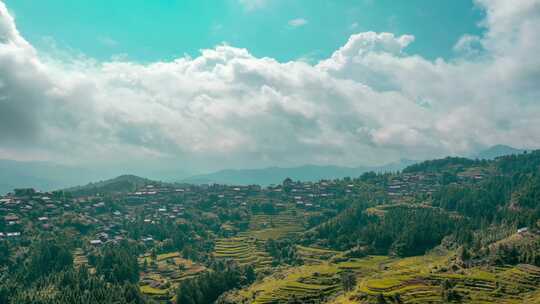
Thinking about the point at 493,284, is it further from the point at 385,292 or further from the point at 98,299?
the point at 98,299

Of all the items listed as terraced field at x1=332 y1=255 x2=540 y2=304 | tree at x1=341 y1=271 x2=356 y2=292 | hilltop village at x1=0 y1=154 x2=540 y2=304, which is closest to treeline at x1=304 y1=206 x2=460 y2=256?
hilltop village at x1=0 y1=154 x2=540 y2=304

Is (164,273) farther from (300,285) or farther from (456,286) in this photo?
(456,286)

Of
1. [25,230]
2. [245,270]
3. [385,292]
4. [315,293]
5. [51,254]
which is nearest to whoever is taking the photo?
[385,292]

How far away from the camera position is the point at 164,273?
155 metres

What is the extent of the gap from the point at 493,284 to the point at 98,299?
102649 mm

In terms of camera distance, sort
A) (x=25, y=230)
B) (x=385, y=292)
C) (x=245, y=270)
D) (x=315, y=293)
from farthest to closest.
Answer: (x=25, y=230) < (x=245, y=270) < (x=315, y=293) < (x=385, y=292)

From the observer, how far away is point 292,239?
199375 mm

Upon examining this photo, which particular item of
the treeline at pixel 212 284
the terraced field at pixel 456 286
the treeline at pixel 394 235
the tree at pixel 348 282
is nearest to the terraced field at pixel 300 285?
the tree at pixel 348 282

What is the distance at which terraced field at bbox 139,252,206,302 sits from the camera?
13538cm

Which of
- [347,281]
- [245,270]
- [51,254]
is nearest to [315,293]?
[347,281]

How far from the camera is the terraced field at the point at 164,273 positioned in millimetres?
135375

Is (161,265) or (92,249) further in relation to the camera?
(92,249)

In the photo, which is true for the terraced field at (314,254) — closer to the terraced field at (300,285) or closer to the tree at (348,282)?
the terraced field at (300,285)

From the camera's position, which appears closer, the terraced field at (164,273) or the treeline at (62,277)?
the treeline at (62,277)
